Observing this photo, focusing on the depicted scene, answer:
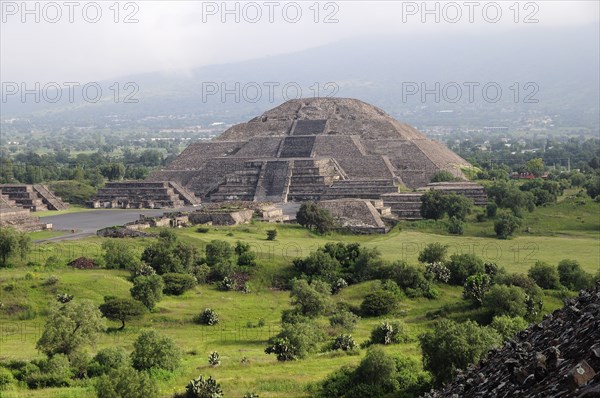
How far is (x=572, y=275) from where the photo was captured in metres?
43.0

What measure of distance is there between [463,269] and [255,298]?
35.6 ft

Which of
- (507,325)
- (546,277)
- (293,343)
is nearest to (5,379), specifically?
(293,343)

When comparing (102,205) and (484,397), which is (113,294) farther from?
(102,205)

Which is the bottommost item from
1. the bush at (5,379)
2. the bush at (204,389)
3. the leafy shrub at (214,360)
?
the leafy shrub at (214,360)

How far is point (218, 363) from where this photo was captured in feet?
96.1

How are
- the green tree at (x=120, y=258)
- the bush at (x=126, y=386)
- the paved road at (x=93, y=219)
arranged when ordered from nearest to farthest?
the bush at (x=126, y=386) → the green tree at (x=120, y=258) → the paved road at (x=93, y=219)

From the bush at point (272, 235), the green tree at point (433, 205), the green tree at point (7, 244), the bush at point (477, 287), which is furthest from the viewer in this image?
the green tree at point (433, 205)

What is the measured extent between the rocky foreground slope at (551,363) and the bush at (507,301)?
78.9ft

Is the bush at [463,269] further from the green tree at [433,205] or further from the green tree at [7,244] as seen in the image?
the green tree at [7,244]

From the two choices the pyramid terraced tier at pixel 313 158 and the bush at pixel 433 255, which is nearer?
the bush at pixel 433 255

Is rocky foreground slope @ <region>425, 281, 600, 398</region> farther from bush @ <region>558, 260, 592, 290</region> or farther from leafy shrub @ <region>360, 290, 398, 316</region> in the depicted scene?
bush @ <region>558, 260, 592, 290</region>

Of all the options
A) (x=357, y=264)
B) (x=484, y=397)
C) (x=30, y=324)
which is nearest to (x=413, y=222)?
(x=357, y=264)

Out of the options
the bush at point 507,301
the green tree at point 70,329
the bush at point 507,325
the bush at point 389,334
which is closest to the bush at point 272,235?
the bush at point 507,301

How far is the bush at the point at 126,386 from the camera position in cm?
2312
